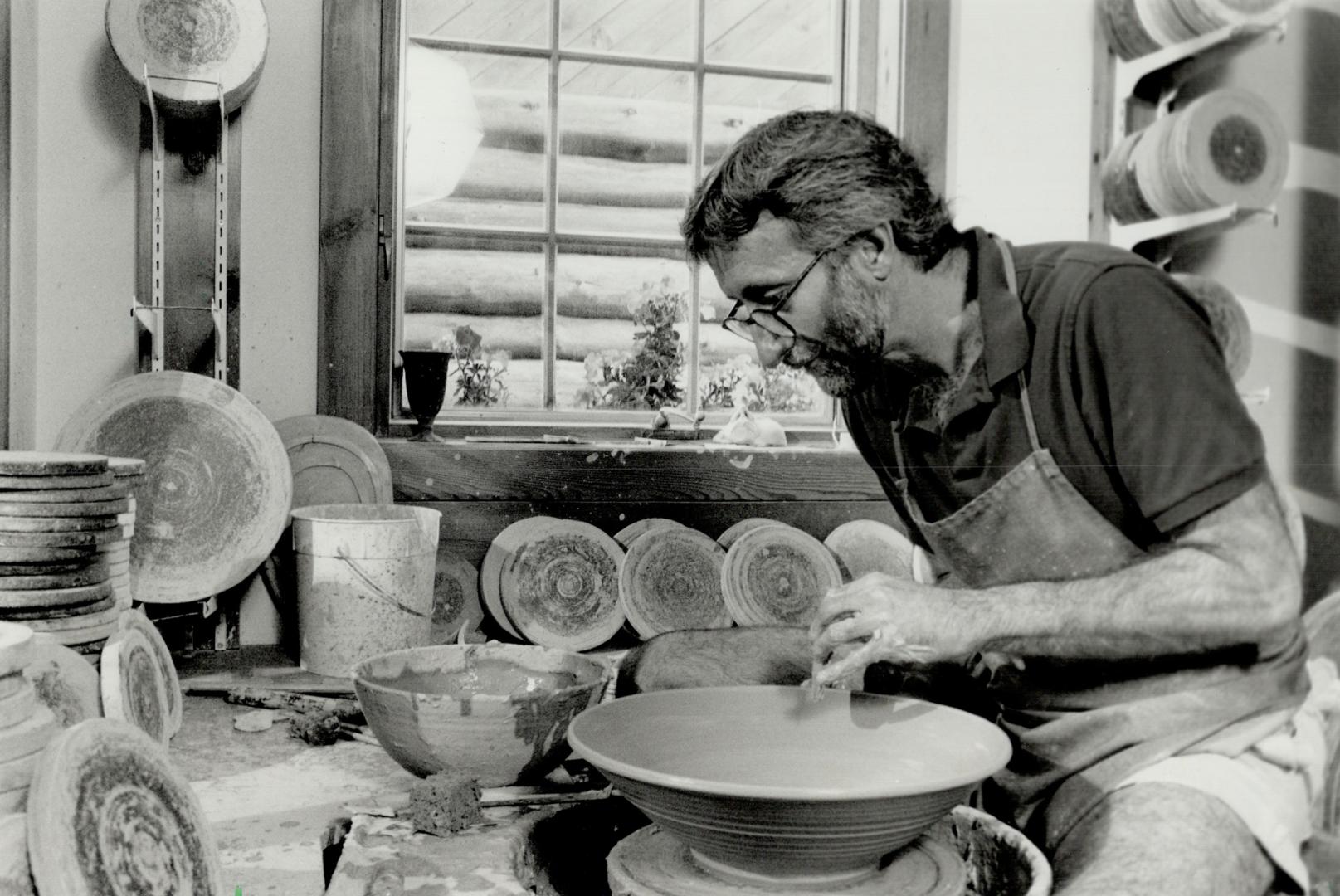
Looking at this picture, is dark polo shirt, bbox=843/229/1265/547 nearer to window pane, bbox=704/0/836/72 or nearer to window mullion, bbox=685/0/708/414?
window mullion, bbox=685/0/708/414

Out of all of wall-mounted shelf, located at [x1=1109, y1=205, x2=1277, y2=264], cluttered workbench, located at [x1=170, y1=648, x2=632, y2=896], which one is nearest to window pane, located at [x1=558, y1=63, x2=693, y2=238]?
wall-mounted shelf, located at [x1=1109, y1=205, x2=1277, y2=264]

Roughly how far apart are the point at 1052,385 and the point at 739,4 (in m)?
2.81

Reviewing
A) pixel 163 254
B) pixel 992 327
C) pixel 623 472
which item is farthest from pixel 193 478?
pixel 992 327

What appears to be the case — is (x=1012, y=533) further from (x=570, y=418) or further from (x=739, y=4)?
(x=739, y=4)

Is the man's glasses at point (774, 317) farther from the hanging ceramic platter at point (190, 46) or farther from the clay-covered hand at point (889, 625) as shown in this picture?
the hanging ceramic platter at point (190, 46)

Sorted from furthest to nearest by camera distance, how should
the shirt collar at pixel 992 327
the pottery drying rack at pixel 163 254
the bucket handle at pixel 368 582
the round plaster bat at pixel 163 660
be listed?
1. the pottery drying rack at pixel 163 254
2. the bucket handle at pixel 368 582
3. the round plaster bat at pixel 163 660
4. the shirt collar at pixel 992 327

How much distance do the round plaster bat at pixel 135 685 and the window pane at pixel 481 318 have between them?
162 centimetres

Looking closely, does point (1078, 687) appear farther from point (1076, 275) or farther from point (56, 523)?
point (56, 523)

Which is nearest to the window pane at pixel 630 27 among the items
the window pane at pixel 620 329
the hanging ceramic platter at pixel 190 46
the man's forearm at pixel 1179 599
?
the window pane at pixel 620 329

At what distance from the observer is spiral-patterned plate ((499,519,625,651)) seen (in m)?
3.66

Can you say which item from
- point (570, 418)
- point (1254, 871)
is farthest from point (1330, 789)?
point (570, 418)

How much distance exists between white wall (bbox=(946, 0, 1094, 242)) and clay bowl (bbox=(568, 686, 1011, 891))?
2.65m

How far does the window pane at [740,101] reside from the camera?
425 centimetres

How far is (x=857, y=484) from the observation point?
407 centimetres
